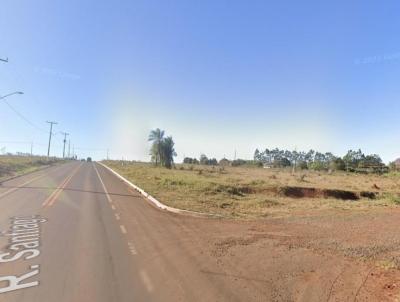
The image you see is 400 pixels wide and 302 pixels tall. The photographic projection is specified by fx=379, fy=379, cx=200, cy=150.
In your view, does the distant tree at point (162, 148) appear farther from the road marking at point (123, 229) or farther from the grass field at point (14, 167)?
the road marking at point (123, 229)

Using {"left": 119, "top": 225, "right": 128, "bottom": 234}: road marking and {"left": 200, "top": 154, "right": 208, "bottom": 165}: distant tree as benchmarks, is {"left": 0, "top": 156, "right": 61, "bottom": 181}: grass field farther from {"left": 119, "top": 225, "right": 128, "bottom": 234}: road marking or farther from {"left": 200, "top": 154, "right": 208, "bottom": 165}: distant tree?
{"left": 200, "top": 154, "right": 208, "bottom": 165}: distant tree

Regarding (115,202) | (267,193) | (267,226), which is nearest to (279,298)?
(267,226)

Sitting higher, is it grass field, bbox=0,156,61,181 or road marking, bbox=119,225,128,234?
grass field, bbox=0,156,61,181

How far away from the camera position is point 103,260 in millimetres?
8266

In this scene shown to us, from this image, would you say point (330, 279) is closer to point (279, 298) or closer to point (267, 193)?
point (279, 298)

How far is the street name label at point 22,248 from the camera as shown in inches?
255

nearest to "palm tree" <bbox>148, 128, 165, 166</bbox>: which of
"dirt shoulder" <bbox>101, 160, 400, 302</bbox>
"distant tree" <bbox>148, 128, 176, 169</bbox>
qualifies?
"distant tree" <bbox>148, 128, 176, 169</bbox>

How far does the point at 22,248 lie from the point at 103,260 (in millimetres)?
2199

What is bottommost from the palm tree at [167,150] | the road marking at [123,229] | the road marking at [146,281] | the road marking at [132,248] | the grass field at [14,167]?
the road marking at [146,281]

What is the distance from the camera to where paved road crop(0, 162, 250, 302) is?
625 cm

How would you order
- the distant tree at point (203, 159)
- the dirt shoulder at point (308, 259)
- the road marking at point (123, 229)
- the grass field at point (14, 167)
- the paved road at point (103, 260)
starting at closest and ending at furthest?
the paved road at point (103, 260), the dirt shoulder at point (308, 259), the road marking at point (123, 229), the grass field at point (14, 167), the distant tree at point (203, 159)

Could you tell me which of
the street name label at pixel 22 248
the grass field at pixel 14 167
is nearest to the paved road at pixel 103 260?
the street name label at pixel 22 248

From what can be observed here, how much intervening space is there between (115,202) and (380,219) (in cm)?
1277

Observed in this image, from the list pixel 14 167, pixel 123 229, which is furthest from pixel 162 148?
pixel 123 229
